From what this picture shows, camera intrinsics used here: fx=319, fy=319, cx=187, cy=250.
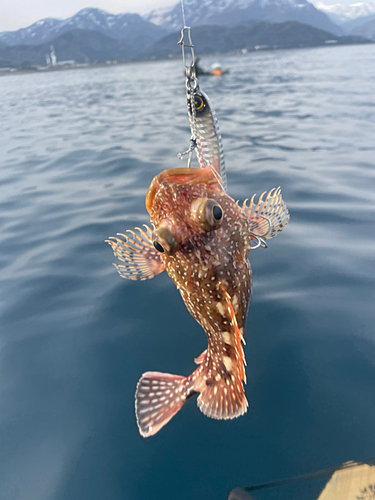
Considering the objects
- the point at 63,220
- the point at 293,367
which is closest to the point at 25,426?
the point at 293,367

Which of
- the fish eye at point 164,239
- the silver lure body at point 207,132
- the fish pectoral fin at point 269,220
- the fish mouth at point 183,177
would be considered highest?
the silver lure body at point 207,132

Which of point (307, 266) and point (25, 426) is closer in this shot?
point (25, 426)

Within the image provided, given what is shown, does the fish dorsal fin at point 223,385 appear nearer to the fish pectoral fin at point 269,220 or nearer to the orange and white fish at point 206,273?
the orange and white fish at point 206,273

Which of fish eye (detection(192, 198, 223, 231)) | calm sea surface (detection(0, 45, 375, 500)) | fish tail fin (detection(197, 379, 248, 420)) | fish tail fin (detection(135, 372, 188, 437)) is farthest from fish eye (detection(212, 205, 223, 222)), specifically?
calm sea surface (detection(0, 45, 375, 500))

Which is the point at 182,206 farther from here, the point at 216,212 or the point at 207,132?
the point at 207,132

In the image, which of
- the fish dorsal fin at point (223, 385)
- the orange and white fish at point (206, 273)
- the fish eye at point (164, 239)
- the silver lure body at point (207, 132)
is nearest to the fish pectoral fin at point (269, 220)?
the orange and white fish at point (206, 273)

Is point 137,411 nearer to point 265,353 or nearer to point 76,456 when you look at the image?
point 76,456

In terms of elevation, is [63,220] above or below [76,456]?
above
